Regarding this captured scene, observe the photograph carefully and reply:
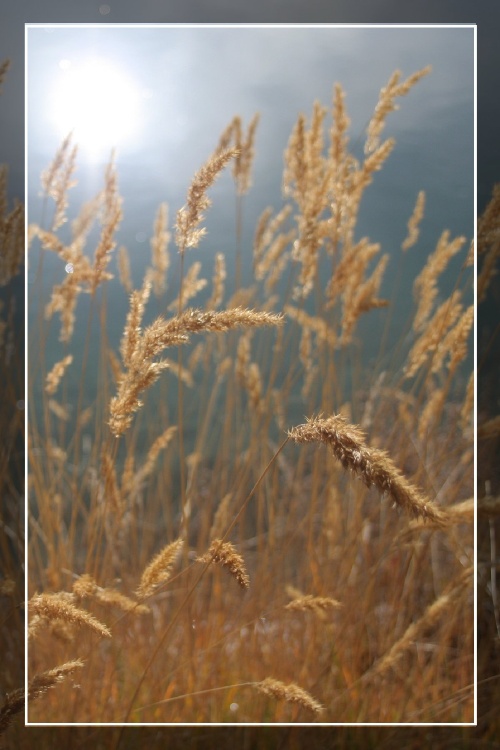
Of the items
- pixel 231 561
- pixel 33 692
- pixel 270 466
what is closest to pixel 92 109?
pixel 270 466

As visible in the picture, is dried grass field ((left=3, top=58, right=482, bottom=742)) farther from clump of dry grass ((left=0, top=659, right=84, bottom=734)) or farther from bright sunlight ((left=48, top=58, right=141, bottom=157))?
clump of dry grass ((left=0, top=659, right=84, bottom=734))

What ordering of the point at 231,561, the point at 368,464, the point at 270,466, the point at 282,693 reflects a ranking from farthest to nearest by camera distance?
the point at 270,466 → the point at 282,693 → the point at 231,561 → the point at 368,464

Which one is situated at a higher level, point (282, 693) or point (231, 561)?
point (231, 561)

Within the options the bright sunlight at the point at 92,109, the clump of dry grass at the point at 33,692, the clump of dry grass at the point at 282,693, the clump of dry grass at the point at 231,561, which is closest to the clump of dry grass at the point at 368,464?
the clump of dry grass at the point at 231,561

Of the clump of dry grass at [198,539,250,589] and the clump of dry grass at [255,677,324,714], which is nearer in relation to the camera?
the clump of dry grass at [198,539,250,589]

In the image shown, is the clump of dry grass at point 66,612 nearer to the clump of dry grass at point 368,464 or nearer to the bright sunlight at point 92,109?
the clump of dry grass at point 368,464

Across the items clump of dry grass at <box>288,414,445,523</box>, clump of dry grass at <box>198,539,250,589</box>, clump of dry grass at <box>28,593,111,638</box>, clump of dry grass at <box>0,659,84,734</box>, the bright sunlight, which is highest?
the bright sunlight

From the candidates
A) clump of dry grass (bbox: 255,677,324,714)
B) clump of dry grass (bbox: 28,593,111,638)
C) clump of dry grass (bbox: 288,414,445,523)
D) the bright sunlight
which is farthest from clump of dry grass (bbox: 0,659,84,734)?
the bright sunlight

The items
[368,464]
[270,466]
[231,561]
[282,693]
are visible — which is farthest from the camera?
[270,466]

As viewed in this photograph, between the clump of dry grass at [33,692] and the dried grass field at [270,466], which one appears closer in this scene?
the clump of dry grass at [33,692]

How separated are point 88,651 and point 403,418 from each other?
2.64 feet

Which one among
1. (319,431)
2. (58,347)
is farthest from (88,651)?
(319,431)

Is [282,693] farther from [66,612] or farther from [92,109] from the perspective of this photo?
[92,109]

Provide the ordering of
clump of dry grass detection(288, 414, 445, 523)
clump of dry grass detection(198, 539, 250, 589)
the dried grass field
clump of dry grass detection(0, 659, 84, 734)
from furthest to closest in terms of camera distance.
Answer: the dried grass field, clump of dry grass detection(0, 659, 84, 734), clump of dry grass detection(198, 539, 250, 589), clump of dry grass detection(288, 414, 445, 523)
